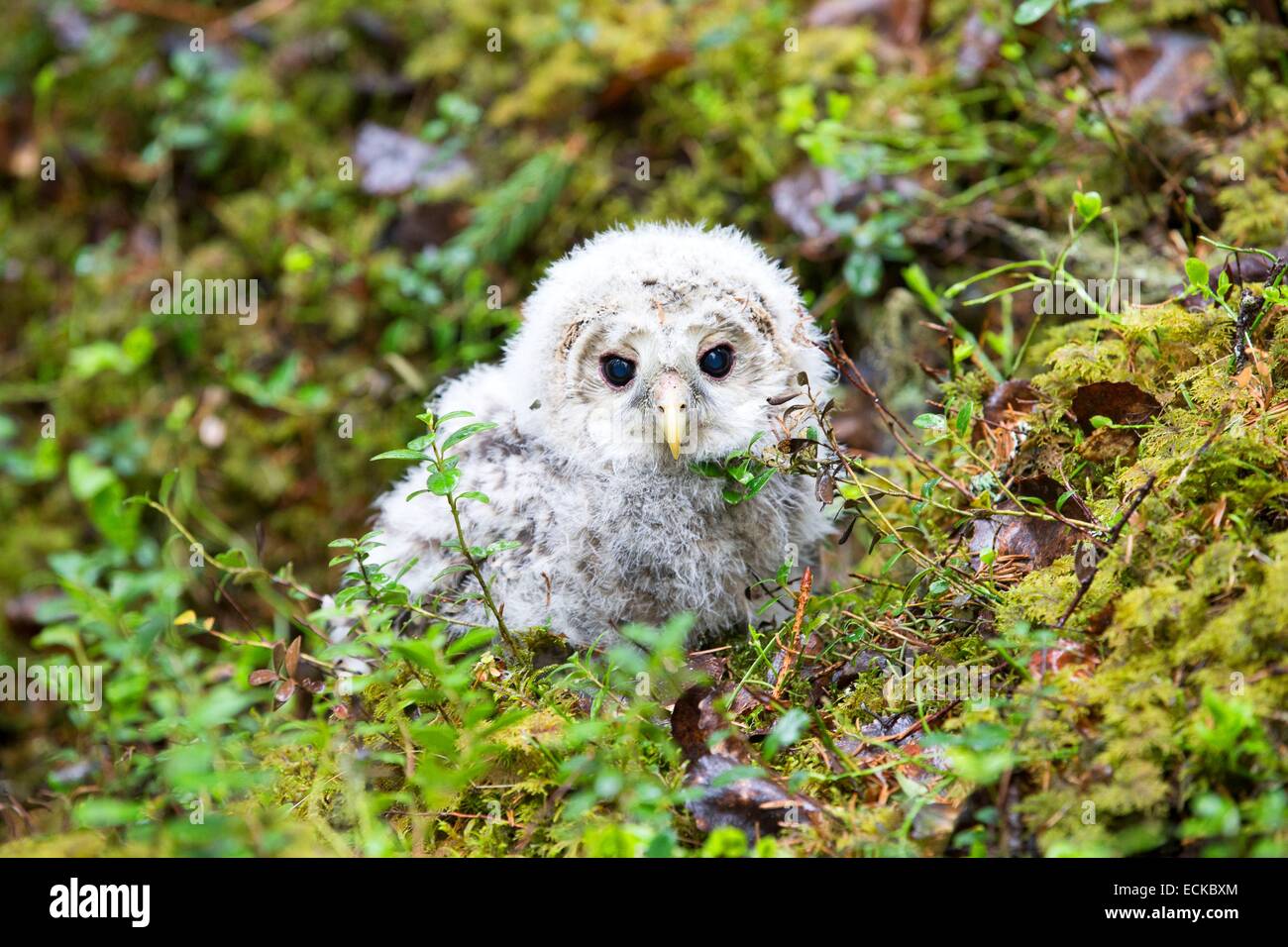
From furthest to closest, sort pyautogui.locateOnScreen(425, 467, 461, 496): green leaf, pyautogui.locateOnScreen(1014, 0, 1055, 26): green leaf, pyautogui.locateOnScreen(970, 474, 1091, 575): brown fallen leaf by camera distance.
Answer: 1. pyautogui.locateOnScreen(1014, 0, 1055, 26): green leaf
2. pyautogui.locateOnScreen(970, 474, 1091, 575): brown fallen leaf
3. pyautogui.locateOnScreen(425, 467, 461, 496): green leaf

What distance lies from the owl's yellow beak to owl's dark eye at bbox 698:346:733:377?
0.12m

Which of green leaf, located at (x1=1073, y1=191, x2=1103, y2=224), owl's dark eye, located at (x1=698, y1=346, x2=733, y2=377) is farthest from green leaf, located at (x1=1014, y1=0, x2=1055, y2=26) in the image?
owl's dark eye, located at (x1=698, y1=346, x2=733, y2=377)

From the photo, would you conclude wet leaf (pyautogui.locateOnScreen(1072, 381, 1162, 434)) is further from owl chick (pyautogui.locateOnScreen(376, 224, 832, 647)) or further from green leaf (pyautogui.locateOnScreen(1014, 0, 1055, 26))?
green leaf (pyautogui.locateOnScreen(1014, 0, 1055, 26))

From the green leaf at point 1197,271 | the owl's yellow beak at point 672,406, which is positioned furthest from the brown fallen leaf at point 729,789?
the green leaf at point 1197,271

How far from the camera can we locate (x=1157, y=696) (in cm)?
221

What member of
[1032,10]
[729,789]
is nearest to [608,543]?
[729,789]

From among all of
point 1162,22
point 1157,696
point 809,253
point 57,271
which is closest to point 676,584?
point 1157,696

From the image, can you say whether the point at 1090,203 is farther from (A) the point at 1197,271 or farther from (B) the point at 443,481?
(B) the point at 443,481

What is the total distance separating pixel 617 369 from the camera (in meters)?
3.30

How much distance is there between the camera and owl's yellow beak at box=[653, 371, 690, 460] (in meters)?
3.05

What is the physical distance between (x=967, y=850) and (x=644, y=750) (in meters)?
0.81

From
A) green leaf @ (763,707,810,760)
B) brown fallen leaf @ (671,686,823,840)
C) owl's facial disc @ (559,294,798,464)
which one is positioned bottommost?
brown fallen leaf @ (671,686,823,840)

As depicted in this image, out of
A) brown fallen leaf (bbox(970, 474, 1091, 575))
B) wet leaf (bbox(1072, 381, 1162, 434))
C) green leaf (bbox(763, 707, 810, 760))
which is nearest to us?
green leaf (bbox(763, 707, 810, 760))

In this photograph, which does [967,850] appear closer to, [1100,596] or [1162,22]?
[1100,596]
